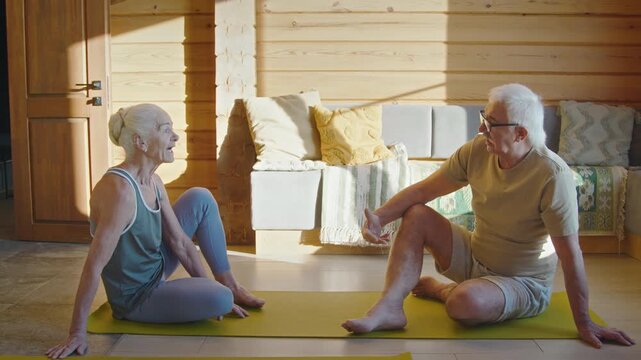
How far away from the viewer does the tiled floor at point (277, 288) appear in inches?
97.8

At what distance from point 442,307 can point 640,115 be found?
2.42m

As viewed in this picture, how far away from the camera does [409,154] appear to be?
15.5 ft

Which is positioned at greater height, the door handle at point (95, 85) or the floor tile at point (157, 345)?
the door handle at point (95, 85)

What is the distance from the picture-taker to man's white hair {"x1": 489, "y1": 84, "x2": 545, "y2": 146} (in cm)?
256

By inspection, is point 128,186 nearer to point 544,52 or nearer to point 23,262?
point 23,262

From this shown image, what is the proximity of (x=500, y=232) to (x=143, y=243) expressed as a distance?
49.5 inches

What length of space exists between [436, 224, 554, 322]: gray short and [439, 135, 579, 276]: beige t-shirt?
0.03 metres

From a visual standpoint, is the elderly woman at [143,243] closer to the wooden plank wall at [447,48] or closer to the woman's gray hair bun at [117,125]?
the woman's gray hair bun at [117,125]

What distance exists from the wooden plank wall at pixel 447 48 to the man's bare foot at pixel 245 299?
2132mm

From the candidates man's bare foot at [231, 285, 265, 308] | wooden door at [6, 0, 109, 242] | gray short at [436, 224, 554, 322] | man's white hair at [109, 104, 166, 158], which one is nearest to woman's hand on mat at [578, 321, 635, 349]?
gray short at [436, 224, 554, 322]

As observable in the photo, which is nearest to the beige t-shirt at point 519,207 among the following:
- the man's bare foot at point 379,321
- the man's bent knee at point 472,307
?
the man's bent knee at point 472,307

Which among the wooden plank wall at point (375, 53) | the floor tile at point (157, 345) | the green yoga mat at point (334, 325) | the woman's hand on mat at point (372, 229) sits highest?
the wooden plank wall at point (375, 53)

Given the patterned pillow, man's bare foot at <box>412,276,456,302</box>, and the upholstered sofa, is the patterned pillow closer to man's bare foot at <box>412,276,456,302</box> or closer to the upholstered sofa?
the upholstered sofa

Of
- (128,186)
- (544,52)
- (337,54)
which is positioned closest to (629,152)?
(544,52)
